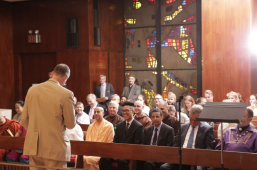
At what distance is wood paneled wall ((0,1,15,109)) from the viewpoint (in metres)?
11.2

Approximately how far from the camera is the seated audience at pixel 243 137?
180 inches

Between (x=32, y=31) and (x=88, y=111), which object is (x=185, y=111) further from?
(x=32, y=31)

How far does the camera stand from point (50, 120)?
358cm

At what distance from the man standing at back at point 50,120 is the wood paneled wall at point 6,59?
793 centimetres

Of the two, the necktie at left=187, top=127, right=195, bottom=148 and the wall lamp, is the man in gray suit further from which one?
the necktie at left=187, top=127, right=195, bottom=148

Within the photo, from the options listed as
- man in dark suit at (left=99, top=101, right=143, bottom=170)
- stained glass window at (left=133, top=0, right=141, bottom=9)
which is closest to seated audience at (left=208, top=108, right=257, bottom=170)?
man in dark suit at (left=99, top=101, right=143, bottom=170)

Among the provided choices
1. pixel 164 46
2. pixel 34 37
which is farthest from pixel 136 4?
pixel 34 37

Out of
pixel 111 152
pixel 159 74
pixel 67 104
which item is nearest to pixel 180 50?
pixel 159 74

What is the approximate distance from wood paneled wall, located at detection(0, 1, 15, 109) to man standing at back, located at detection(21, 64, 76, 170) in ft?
26.0

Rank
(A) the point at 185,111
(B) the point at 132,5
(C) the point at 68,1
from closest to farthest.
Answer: (A) the point at 185,111 < (C) the point at 68,1 < (B) the point at 132,5

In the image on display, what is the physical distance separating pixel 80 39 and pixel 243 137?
268 inches

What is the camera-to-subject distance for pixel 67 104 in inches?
140

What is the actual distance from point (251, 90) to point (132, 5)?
14.4ft

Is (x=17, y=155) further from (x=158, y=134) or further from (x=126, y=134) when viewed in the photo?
(x=158, y=134)
